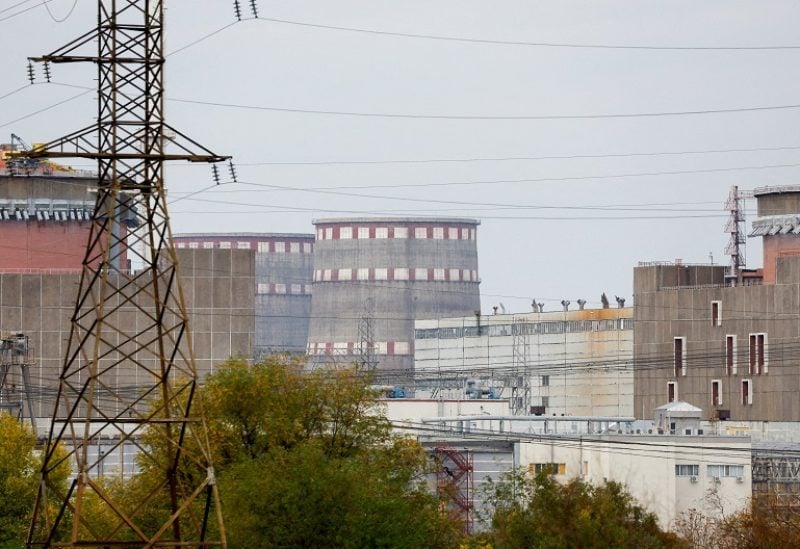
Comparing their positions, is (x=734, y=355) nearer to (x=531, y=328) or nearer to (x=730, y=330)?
(x=730, y=330)

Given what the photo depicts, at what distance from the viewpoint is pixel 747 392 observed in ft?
441

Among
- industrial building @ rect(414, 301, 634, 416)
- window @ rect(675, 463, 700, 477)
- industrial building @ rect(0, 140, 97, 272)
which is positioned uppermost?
industrial building @ rect(0, 140, 97, 272)

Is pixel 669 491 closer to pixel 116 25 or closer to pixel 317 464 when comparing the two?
pixel 317 464

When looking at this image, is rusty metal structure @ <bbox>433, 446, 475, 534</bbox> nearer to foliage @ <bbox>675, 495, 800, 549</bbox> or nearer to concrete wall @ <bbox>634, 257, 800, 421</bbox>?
foliage @ <bbox>675, 495, 800, 549</bbox>

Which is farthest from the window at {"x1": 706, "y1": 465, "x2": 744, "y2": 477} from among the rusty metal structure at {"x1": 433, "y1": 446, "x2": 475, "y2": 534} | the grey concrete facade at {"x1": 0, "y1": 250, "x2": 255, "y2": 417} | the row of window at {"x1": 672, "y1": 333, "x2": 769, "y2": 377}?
the row of window at {"x1": 672, "y1": 333, "x2": 769, "y2": 377}

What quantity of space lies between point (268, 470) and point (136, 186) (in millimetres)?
14365

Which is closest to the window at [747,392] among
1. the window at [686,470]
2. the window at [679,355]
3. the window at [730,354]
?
the window at [730,354]

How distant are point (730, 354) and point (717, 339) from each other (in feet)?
4.67

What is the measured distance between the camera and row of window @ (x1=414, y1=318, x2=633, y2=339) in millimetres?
158875

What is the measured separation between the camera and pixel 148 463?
168 ft

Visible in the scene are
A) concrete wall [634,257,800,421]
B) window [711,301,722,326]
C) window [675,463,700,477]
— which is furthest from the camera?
window [711,301,722,326]

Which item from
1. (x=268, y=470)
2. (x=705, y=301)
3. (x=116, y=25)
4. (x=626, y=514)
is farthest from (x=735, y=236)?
(x=116, y=25)

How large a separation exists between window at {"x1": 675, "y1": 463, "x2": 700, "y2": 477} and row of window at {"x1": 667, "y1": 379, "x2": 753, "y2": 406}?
3971 cm

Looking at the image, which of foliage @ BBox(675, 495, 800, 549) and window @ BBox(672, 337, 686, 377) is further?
window @ BBox(672, 337, 686, 377)
